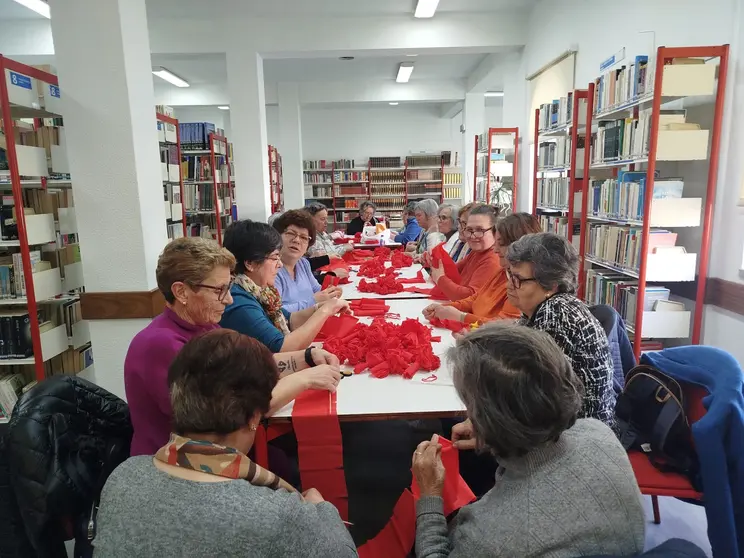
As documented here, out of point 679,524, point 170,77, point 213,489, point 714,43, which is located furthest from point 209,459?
point 170,77

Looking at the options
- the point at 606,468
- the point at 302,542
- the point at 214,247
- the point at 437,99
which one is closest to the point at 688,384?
the point at 606,468

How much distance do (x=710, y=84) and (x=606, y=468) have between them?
328cm

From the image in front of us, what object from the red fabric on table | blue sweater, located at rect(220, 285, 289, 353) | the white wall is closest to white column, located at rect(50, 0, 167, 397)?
blue sweater, located at rect(220, 285, 289, 353)

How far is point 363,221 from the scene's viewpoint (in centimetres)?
880

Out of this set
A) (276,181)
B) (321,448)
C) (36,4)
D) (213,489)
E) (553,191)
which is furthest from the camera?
(276,181)

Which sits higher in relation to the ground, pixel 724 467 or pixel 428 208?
pixel 428 208

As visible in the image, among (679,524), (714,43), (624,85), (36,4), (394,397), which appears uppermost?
(36,4)

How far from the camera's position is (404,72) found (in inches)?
365

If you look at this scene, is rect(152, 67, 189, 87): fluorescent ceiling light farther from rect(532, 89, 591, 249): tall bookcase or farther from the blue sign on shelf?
rect(532, 89, 591, 249): tall bookcase

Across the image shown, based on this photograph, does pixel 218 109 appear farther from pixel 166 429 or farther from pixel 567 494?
pixel 567 494

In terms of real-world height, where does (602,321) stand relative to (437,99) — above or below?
below

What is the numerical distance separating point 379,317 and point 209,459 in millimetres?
1995

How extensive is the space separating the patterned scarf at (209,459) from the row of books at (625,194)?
11.6ft

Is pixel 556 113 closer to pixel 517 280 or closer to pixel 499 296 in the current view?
pixel 499 296
